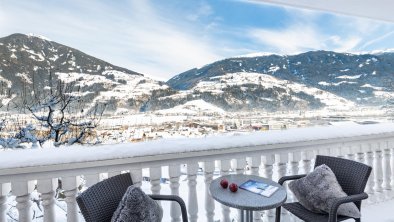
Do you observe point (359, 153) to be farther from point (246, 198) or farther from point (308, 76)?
point (246, 198)

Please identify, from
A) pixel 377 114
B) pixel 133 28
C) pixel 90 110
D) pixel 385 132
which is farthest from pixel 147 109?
pixel 377 114

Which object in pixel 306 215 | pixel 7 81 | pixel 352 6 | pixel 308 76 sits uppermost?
pixel 352 6

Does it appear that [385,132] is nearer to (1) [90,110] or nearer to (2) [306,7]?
(2) [306,7]

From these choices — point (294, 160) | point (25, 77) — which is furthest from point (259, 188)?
point (25, 77)

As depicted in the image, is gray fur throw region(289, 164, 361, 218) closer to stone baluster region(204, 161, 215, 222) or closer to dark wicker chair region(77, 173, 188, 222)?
stone baluster region(204, 161, 215, 222)

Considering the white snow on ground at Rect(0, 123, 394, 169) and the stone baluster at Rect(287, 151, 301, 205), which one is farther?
the stone baluster at Rect(287, 151, 301, 205)

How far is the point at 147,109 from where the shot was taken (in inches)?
103

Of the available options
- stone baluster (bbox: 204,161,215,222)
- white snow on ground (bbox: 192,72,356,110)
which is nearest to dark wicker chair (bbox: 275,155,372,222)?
stone baluster (bbox: 204,161,215,222)

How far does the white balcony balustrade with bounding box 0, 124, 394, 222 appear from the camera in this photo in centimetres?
164

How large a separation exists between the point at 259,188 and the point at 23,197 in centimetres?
154

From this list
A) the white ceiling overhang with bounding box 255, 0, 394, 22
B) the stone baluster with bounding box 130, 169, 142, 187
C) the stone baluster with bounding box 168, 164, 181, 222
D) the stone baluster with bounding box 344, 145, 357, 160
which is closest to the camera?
the stone baluster with bounding box 130, 169, 142, 187

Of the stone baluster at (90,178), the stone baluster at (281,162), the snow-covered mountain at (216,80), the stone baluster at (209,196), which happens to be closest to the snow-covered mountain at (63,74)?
the snow-covered mountain at (216,80)

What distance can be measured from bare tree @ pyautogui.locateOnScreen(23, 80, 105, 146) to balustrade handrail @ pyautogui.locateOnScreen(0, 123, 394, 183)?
597mm

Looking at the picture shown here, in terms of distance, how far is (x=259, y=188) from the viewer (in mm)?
1742
